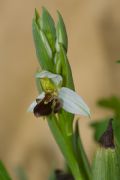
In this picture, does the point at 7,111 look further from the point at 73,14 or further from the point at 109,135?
the point at 109,135

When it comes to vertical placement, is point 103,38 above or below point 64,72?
below

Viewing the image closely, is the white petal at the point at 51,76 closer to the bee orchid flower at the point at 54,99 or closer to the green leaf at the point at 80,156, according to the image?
the bee orchid flower at the point at 54,99

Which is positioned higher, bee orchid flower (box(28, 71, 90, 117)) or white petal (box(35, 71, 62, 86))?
white petal (box(35, 71, 62, 86))

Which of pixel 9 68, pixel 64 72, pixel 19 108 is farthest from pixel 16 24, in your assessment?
pixel 64 72

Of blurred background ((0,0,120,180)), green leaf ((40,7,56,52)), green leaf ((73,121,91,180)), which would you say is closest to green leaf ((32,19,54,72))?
green leaf ((40,7,56,52))

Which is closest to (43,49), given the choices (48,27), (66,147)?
(48,27)

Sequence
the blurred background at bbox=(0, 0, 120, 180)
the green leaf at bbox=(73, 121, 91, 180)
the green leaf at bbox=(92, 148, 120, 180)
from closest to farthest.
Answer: the green leaf at bbox=(92, 148, 120, 180)
the green leaf at bbox=(73, 121, 91, 180)
the blurred background at bbox=(0, 0, 120, 180)

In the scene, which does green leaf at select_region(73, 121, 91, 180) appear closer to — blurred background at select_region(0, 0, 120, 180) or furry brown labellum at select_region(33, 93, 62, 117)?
furry brown labellum at select_region(33, 93, 62, 117)
